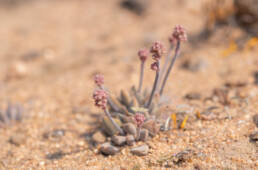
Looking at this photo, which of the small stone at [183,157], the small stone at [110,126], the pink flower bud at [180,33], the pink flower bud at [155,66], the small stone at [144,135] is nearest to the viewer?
the small stone at [183,157]

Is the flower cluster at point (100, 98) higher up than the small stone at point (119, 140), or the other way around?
the flower cluster at point (100, 98)

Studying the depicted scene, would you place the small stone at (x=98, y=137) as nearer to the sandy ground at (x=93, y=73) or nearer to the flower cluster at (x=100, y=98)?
the sandy ground at (x=93, y=73)

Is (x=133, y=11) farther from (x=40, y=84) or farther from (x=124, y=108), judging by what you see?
(x=124, y=108)

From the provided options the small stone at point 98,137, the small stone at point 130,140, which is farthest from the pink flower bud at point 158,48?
the small stone at point 98,137

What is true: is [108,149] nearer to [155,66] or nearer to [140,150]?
[140,150]

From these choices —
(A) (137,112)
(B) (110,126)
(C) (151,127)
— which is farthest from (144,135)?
(B) (110,126)

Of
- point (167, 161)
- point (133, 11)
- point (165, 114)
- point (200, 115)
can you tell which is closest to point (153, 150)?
point (167, 161)
